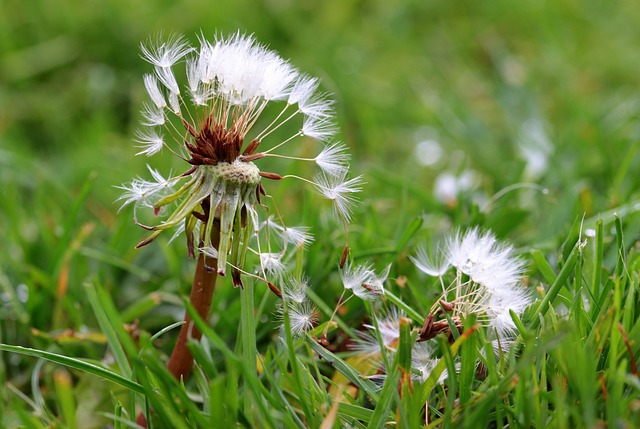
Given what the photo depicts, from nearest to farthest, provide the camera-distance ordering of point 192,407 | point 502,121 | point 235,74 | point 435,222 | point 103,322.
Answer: point 192,407 → point 235,74 → point 103,322 → point 435,222 → point 502,121

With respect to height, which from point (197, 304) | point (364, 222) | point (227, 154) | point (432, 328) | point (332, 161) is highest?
point (364, 222)

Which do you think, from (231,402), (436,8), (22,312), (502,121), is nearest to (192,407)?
(231,402)

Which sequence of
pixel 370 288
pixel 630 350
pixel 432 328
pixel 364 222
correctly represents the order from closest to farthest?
1. pixel 630 350
2. pixel 432 328
3. pixel 370 288
4. pixel 364 222

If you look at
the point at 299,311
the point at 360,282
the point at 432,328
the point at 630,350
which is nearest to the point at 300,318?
the point at 299,311

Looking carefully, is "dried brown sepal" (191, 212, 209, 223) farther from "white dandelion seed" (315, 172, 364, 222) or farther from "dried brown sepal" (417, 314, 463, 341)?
"dried brown sepal" (417, 314, 463, 341)

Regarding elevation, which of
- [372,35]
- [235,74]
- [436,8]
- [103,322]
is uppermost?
[436,8]

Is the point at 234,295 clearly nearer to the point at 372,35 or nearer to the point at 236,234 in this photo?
the point at 236,234

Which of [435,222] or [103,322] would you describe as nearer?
[103,322]

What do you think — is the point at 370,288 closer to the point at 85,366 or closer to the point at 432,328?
the point at 432,328
